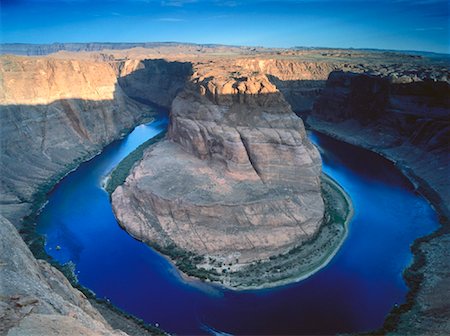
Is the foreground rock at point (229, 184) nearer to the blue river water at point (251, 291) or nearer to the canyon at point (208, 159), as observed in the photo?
the canyon at point (208, 159)

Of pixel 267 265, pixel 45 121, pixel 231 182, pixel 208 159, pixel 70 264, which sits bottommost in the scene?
pixel 70 264

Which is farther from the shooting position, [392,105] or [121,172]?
[392,105]

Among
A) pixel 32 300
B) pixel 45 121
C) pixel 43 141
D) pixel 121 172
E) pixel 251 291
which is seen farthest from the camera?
pixel 45 121

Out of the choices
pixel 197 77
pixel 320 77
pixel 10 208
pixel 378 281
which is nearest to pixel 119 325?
pixel 378 281

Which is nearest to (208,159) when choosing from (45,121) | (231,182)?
(231,182)

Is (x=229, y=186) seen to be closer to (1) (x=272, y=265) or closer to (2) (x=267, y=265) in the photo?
(2) (x=267, y=265)

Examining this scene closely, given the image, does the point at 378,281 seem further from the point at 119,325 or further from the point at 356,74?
the point at 356,74

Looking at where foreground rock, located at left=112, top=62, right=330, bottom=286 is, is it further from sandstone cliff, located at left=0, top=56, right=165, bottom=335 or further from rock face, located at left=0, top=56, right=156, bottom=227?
rock face, located at left=0, top=56, right=156, bottom=227

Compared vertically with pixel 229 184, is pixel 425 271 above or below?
below
